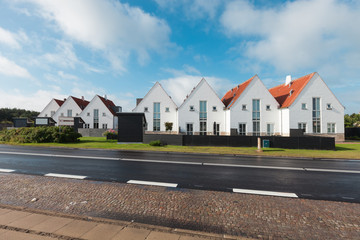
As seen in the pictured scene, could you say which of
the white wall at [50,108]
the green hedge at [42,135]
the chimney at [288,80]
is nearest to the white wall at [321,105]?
the chimney at [288,80]

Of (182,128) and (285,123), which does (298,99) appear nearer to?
(285,123)

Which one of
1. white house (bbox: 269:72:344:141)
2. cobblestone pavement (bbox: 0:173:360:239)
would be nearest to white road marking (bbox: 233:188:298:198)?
cobblestone pavement (bbox: 0:173:360:239)

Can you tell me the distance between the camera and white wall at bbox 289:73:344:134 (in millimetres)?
28203

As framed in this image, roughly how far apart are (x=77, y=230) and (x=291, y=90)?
35208 millimetres

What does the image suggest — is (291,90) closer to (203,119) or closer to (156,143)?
(203,119)

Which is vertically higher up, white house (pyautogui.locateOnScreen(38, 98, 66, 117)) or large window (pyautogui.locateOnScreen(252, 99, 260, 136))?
white house (pyautogui.locateOnScreen(38, 98, 66, 117))

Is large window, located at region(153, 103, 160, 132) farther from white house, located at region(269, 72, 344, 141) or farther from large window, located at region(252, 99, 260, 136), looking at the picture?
white house, located at region(269, 72, 344, 141)

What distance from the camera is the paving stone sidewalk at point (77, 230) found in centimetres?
331

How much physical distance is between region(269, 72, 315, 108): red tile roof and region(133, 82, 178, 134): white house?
744 inches

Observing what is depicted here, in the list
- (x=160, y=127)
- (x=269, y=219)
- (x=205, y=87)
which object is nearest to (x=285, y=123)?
(x=205, y=87)

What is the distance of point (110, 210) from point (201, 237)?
2406 mm

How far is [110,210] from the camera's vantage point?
4.45 meters

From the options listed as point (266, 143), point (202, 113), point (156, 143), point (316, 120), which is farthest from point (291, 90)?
point (156, 143)

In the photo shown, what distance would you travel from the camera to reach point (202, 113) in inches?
1218
